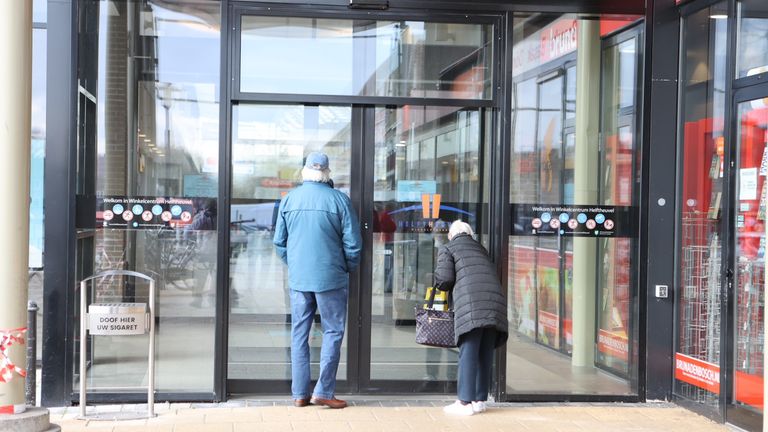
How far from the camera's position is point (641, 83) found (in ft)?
25.1

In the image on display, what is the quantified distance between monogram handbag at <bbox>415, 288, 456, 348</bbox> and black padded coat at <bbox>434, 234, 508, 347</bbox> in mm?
101

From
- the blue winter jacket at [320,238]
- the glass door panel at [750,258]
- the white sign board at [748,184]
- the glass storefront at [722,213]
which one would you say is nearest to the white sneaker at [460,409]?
the blue winter jacket at [320,238]

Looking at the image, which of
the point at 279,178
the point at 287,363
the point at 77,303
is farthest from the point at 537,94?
the point at 77,303

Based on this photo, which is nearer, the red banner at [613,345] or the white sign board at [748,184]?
the white sign board at [748,184]

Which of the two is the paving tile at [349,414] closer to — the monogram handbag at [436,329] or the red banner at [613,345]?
the monogram handbag at [436,329]

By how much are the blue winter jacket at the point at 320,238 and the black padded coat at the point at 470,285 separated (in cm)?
68

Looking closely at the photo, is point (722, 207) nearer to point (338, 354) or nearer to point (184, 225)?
point (338, 354)

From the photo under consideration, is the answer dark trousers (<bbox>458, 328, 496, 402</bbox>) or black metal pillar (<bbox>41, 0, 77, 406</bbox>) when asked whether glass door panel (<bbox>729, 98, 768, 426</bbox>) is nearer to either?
dark trousers (<bbox>458, 328, 496, 402</bbox>)

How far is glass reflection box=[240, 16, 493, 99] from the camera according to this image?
748 cm

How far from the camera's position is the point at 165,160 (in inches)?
287

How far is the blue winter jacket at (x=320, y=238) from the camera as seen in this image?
6992 millimetres

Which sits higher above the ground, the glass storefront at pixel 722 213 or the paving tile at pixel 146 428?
the glass storefront at pixel 722 213

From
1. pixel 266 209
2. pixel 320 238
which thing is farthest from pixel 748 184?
pixel 266 209

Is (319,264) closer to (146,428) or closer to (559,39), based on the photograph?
(146,428)
